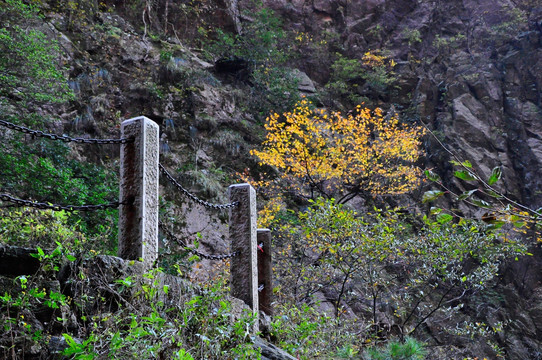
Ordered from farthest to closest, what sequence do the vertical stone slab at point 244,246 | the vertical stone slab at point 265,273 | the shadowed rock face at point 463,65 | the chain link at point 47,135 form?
the shadowed rock face at point 463,65 → the vertical stone slab at point 265,273 → the vertical stone slab at point 244,246 → the chain link at point 47,135

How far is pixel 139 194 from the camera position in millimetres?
3305

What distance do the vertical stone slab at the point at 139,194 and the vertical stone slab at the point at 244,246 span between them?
61.2 inches

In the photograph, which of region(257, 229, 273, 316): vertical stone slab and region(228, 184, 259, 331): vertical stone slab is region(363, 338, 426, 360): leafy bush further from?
region(228, 184, 259, 331): vertical stone slab

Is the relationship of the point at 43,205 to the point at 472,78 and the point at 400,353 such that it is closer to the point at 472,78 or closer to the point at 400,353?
the point at 400,353

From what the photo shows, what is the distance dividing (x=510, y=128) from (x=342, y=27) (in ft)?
36.5

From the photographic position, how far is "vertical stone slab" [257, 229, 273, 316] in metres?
5.35

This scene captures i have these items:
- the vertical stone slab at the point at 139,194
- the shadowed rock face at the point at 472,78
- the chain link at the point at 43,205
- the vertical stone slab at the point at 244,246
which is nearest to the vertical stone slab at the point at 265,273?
the vertical stone slab at the point at 244,246

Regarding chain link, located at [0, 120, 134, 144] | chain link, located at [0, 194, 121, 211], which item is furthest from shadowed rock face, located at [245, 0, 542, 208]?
chain link, located at [0, 194, 121, 211]

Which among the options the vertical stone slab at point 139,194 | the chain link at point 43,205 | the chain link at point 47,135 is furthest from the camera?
the vertical stone slab at point 139,194

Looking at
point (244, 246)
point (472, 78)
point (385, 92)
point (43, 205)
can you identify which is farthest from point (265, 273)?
point (472, 78)

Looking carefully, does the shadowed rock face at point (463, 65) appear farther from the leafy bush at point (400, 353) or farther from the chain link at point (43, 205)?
the chain link at point (43, 205)

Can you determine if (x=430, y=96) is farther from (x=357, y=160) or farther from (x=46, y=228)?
(x=46, y=228)

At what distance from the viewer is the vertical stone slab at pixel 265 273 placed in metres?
5.35

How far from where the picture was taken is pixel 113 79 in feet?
51.4
